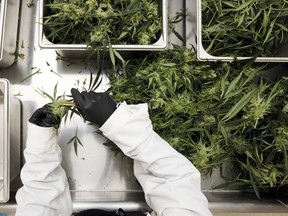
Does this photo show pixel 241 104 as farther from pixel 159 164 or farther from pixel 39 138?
→ pixel 39 138

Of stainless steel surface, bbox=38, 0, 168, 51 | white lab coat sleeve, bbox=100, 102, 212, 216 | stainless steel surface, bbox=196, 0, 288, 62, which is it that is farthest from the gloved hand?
stainless steel surface, bbox=196, 0, 288, 62

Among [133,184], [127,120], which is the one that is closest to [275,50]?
[127,120]

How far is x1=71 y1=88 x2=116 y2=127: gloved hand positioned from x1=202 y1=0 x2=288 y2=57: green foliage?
0.94 feet

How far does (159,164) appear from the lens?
29.5 inches

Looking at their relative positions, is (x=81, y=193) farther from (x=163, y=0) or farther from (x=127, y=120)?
(x=163, y=0)

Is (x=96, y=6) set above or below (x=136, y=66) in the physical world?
above

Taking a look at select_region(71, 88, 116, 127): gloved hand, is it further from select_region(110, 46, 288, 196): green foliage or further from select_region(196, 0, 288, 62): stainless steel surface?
select_region(196, 0, 288, 62): stainless steel surface

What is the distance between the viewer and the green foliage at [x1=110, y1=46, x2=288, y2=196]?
817mm

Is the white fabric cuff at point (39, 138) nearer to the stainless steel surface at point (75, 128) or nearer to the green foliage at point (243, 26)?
the stainless steel surface at point (75, 128)

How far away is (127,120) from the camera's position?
2.42 feet

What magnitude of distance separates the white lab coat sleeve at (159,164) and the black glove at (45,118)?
113 mm

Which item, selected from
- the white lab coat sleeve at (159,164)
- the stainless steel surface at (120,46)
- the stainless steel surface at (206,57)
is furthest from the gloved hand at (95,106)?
the stainless steel surface at (206,57)

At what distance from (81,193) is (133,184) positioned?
5.9 inches

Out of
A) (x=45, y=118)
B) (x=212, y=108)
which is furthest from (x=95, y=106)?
(x=212, y=108)
